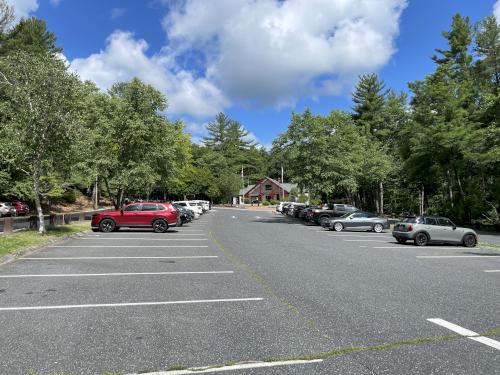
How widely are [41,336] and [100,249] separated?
9765 millimetres

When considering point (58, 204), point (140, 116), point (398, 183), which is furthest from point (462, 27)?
point (58, 204)

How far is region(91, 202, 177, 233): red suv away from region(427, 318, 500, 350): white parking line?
60.5 feet

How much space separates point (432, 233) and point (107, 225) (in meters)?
16.7

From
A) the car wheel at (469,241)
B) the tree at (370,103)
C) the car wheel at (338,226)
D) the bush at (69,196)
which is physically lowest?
the car wheel at (469,241)

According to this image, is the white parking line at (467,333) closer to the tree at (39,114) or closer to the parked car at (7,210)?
the tree at (39,114)

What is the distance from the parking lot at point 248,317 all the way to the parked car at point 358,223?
15.1 m

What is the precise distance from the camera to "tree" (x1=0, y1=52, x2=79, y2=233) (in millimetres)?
17359

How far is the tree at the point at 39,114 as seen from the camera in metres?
17.4

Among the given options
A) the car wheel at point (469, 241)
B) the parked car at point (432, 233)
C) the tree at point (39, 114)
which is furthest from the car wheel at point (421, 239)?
the tree at point (39, 114)

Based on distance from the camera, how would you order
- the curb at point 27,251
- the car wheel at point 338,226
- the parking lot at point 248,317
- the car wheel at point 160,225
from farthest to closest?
1. the car wheel at point 338,226
2. the car wheel at point 160,225
3. the curb at point 27,251
4. the parking lot at point 248,317

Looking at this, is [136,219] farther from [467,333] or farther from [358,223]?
[467,333]

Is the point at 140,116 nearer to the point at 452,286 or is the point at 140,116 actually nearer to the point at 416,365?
the point at 452,286

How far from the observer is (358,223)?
88.2ft

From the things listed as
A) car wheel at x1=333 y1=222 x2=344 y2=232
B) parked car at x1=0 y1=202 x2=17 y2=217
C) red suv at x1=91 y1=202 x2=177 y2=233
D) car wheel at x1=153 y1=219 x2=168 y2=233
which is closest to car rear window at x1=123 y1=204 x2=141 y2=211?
red suv at x1=91 y1=202 x2=177 y2=233
